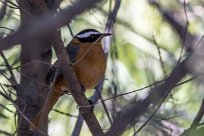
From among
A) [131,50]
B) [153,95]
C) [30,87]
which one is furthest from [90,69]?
[153,95]

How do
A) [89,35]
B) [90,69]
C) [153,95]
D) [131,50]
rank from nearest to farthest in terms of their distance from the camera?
[153,95] < [90,69] < [89,35] < [131,50]

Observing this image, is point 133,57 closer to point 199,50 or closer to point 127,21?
point 127,21

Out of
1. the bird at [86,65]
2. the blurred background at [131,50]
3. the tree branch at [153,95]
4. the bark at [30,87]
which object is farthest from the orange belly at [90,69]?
the tree branch at [153,95]

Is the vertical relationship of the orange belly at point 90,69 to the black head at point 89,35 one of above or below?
below

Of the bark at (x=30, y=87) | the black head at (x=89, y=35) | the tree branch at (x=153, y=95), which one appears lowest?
the tree branch at (x=153, y=95)

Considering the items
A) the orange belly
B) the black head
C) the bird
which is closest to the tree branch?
the bird

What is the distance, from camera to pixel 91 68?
3701mm

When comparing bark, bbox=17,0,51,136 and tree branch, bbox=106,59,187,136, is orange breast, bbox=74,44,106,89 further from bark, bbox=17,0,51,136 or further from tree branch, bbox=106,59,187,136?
tree branch, bbox=106,59,187,136

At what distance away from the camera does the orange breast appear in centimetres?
363

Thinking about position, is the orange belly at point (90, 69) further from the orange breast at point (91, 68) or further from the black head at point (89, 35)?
the black head at point (89, 35)

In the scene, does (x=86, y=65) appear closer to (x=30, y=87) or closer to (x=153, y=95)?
(x=30, y=87)

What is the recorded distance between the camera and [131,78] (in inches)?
173

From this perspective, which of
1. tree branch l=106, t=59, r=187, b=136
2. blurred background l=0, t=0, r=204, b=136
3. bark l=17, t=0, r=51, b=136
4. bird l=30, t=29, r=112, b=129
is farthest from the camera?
blurred background l=0, t=0, r=204, b=136

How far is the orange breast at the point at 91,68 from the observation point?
3633 millimetres
